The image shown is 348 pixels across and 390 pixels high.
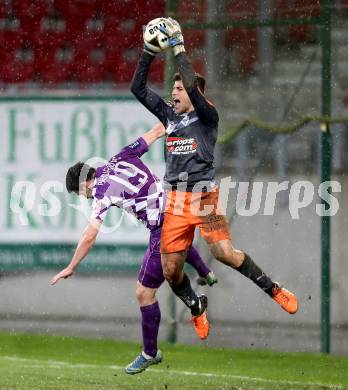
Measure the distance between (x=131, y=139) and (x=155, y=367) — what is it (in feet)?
8.00

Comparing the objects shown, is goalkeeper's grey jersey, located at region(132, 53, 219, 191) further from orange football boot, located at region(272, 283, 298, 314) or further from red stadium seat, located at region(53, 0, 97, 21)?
red stadium seat, located at region(53, 0, 97, 21)

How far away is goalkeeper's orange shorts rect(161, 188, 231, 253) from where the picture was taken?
28.8 ft

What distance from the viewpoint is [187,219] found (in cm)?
876

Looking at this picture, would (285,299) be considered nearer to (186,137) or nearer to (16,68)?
(186,137)

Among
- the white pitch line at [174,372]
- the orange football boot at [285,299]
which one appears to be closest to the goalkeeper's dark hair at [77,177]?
the orange football boot at [285,299]

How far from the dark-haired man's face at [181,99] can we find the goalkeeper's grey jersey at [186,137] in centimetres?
4

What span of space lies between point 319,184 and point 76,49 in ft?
9.23

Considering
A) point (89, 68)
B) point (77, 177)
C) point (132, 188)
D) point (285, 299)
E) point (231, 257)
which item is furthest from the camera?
point (89, 68)

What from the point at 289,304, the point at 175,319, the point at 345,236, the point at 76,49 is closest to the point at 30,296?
the point at 175,319

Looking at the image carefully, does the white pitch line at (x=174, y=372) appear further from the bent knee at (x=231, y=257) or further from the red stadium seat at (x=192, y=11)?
the red stadium seat at (x=192, y=11)

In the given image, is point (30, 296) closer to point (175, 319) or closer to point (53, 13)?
point (175, 319)

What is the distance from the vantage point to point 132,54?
12203 mm

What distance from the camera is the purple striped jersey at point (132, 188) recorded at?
9.20 meters

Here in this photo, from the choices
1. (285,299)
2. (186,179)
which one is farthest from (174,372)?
(186,179)
